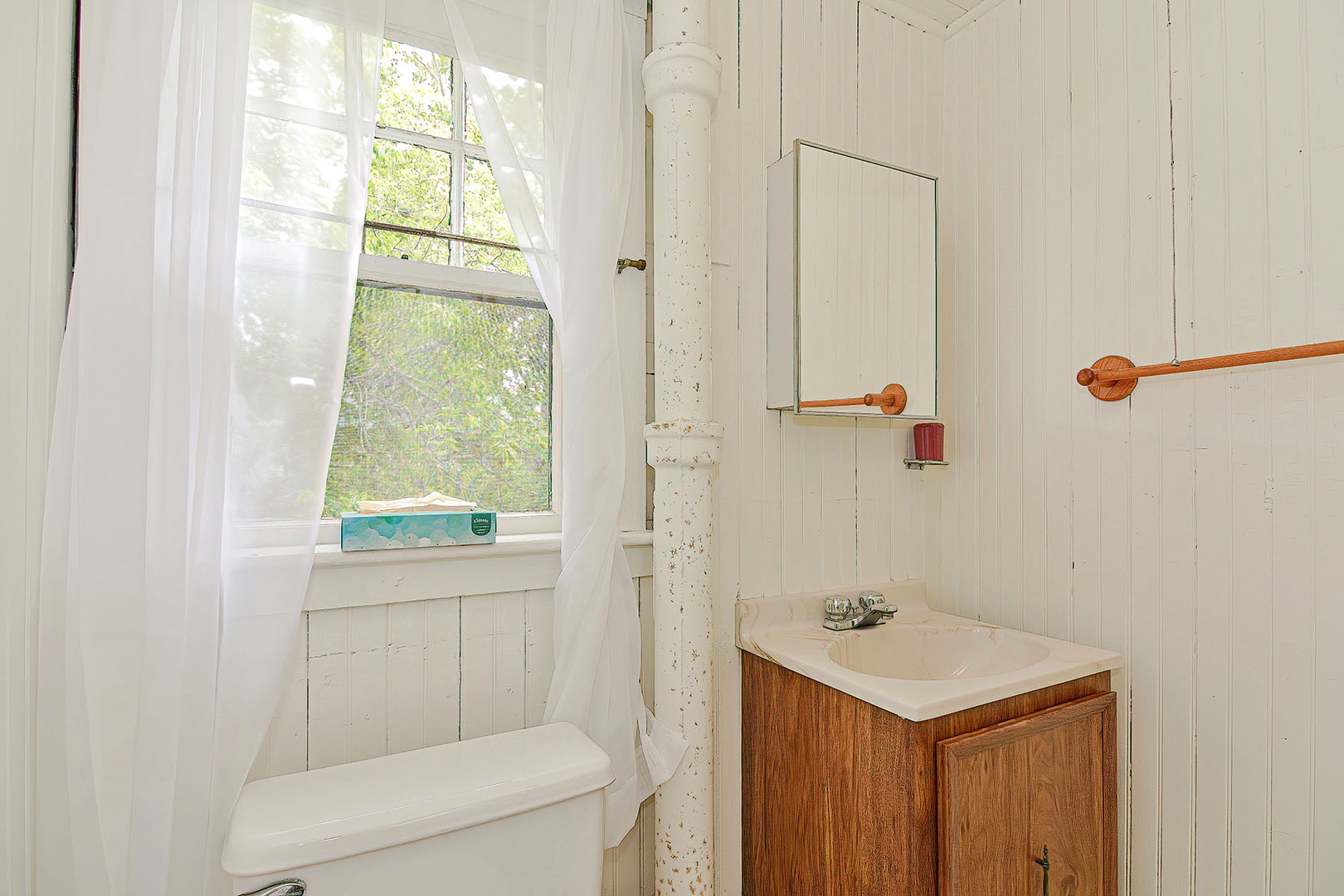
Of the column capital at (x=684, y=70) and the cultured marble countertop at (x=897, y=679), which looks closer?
the cultured marble countertop at (x=897, y=679)

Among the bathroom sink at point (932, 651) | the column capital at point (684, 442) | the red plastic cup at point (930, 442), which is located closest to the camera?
the column capital at point (684, 442)

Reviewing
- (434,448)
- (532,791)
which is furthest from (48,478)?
(532,791)

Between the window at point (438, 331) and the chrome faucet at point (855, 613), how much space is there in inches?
24.6

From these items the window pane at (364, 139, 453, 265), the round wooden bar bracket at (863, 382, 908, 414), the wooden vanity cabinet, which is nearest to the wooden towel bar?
the round wooden bar bracket at (863, 382, 908, 414)

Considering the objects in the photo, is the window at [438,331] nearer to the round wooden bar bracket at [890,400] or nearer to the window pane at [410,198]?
the window pane at [410,198]

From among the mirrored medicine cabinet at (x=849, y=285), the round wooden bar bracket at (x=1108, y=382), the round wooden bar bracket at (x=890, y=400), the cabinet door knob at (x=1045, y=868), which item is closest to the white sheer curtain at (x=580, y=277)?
the mirrored medicine cabinet at (x=849, y=285)

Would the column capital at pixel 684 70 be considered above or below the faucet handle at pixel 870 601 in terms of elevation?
above

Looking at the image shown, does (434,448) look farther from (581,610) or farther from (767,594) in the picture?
(767,594)

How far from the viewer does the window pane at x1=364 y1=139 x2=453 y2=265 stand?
113 cm

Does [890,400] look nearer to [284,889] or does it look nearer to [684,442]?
[684,442]

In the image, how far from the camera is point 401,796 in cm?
88

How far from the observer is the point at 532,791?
912mm

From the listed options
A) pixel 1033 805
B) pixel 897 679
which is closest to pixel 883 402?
pixel 897 679

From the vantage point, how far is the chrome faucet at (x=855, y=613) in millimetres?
1410
